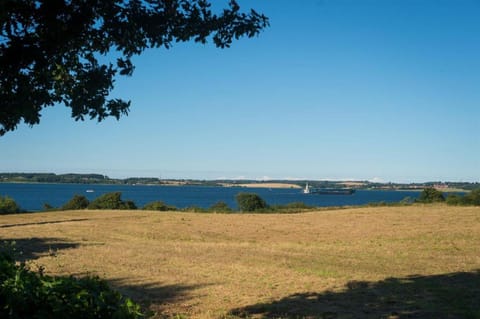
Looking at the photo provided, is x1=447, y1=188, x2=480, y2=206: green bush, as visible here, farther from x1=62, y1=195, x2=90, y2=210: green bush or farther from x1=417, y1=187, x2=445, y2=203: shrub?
x1=62, y1=195, x2=90, y2=210: green bush

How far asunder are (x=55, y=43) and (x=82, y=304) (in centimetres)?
289

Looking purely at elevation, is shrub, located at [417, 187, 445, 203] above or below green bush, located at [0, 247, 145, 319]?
below

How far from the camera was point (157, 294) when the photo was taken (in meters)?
10.6

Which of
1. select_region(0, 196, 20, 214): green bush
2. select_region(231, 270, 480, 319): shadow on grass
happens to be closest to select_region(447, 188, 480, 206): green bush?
select_region(231, 270, 480, 319): shadow on grass

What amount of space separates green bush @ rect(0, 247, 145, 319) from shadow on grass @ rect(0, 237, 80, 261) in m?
11.9

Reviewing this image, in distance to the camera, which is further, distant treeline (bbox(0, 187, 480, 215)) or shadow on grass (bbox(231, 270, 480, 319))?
distant treeline (bbox(0, 187, 480, 215))

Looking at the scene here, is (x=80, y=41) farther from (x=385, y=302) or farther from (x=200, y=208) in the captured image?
(x=200, y=208)

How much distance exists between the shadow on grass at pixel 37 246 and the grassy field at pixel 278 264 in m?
0.05

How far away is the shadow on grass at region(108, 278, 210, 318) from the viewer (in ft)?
30.7

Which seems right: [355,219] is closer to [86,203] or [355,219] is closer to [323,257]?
[323,257]

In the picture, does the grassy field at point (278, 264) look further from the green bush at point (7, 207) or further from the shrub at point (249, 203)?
the shrub at point (249, 203)

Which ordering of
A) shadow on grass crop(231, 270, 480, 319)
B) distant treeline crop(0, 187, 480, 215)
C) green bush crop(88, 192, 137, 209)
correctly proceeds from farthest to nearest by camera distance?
green bush crop(88, 192, 137, 209) → distant treeline crop(0, 187, 480, 215) → shadow on grass crop(231, 270, 480, 319)

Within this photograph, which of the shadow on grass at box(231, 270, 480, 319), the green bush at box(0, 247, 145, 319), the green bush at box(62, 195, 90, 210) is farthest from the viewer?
the green bush at box(62, 195, 90, 210)

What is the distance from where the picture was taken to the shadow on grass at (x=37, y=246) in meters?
15.6
